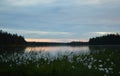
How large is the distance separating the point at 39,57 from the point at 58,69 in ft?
14.7

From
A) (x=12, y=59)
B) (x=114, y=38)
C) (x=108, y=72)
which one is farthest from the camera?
(x=114, y=38)

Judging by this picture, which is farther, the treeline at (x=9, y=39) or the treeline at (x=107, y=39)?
the treeline at (x=9, y=39)

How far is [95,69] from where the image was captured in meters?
12.2

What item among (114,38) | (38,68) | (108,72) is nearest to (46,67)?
(38,68)

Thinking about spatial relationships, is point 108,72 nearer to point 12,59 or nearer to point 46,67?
point 46,67

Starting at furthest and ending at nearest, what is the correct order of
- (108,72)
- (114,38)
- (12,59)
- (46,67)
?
(114,38) → (12,59) → (46,67) → (108,72)

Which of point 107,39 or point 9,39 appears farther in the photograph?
point 9,39

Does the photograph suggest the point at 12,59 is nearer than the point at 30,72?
No

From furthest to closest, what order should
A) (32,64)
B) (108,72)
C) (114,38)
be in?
1. (114,38)
2. (32,64)
3. (108,72)

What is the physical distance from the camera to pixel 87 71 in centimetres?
1192

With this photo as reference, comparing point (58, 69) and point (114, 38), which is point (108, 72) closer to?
point (58, 69)

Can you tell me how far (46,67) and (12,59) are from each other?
3431mm

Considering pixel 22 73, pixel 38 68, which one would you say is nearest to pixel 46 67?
pixel 38 68

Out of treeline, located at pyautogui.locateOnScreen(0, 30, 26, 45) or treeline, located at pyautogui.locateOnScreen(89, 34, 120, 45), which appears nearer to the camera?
treeline, located at pyautogui.locateOnScreen(89, 34, 120, 45)
